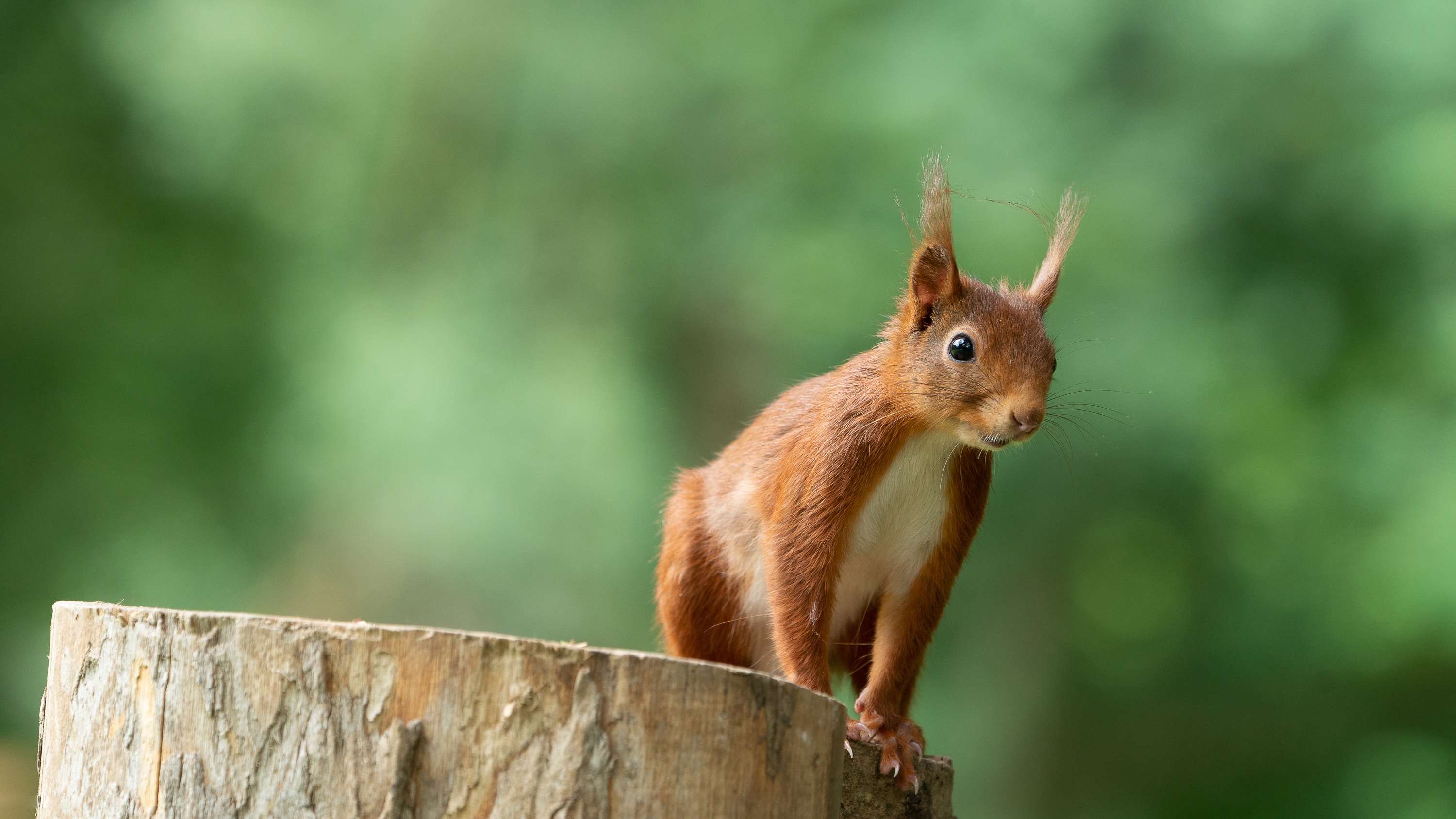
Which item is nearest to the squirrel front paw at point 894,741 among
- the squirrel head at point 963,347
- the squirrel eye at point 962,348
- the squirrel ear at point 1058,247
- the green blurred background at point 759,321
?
the squirrel head at point 963,347

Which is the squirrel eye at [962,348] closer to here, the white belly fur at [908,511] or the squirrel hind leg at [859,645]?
the white belly fur at [908,511]

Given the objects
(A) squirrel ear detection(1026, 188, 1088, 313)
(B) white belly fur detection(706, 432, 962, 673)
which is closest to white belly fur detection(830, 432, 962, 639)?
(B) white belly fur detection(706, 432, 962, 673)

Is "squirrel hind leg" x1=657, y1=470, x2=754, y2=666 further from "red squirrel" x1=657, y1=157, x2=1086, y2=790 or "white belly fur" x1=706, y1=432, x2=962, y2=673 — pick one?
"white belly fur" x1=706, y1=432, x2=962, y2=673

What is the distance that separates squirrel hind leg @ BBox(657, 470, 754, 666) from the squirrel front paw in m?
0.51

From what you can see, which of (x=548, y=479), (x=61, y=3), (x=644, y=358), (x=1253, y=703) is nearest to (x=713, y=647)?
(x=548, y=479)

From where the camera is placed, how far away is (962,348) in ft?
9.18

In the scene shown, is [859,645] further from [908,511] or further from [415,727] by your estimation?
[415,727]

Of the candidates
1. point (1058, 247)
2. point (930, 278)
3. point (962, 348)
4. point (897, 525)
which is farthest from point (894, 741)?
point (1058, 247)

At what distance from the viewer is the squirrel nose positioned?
2664mm

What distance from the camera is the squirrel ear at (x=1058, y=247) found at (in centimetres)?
304

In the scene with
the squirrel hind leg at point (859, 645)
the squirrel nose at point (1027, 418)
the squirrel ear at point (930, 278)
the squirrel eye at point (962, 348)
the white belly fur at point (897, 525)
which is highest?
the squirrel ear at point (930, 278)

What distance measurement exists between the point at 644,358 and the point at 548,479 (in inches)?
40.2

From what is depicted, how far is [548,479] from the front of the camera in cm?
741

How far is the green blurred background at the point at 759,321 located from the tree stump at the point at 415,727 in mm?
4436
